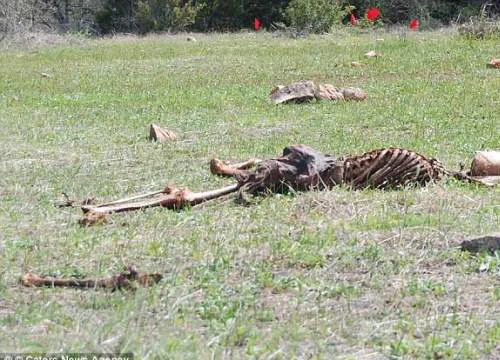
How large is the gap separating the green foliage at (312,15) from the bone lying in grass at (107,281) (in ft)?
78.3

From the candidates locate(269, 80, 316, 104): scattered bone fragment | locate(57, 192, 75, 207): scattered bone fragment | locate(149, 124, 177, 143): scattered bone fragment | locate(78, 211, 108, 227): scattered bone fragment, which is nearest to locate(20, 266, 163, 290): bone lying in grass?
locate(78, 211, 108, 227): scattered bone fragment

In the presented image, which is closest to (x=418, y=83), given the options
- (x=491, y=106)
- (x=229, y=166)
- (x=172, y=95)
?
(x=491, y=106)

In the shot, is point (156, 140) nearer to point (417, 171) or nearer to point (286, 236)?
point (417, 171)

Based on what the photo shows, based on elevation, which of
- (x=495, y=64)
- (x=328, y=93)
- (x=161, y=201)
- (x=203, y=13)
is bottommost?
(x=203, y=13)

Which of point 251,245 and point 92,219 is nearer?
point 251,245

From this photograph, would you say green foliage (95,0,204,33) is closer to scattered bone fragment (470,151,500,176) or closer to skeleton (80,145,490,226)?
scattered bone fragment (470,151,500,176)

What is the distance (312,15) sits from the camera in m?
27.3

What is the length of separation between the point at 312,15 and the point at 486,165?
21439 millimetres

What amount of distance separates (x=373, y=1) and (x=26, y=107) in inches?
911

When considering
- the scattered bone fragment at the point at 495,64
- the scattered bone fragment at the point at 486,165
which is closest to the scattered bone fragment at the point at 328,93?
the scattered bone fragment at the point at 495,64

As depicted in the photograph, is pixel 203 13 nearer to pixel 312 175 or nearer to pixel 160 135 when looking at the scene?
pixel 160 135

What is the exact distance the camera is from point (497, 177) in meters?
6.22

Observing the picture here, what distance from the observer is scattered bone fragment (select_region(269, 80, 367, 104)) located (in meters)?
11.7

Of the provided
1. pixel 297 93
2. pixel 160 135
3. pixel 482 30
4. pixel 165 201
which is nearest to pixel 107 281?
pixel 165 201
